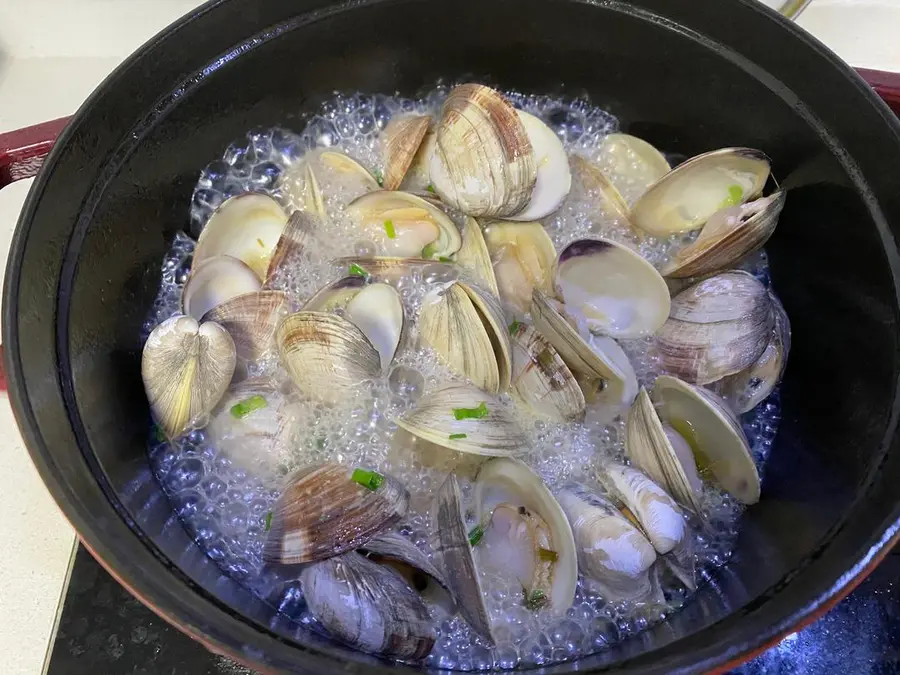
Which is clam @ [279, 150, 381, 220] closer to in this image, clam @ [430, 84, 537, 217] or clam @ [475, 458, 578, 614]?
clam @ [430, 84, 537, 217]

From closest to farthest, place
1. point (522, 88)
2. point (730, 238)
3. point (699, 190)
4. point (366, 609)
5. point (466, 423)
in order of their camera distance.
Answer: point (366, 609) < point (466, 423) < point (730, 238) < point (699, 190) < point (522, 88)

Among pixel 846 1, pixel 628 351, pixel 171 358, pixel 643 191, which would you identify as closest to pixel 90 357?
pixel 171 358

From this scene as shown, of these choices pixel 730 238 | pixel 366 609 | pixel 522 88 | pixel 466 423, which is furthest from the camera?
pixel 522 88

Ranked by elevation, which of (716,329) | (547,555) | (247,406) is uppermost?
(716,329)

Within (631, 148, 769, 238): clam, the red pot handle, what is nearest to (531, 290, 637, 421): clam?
(631, 148, 769, 238): clam

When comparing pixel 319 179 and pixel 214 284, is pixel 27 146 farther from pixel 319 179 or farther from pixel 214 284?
pixel 319 179

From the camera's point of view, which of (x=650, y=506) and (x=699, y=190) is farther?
(x=699, y=190)

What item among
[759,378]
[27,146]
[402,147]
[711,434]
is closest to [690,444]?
[711,434]

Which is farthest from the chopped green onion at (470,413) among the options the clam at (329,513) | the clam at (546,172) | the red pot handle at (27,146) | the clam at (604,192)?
the red pot handle at (27,146)

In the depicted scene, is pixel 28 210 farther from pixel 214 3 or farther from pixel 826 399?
pixel 826 399

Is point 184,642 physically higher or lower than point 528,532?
lower
